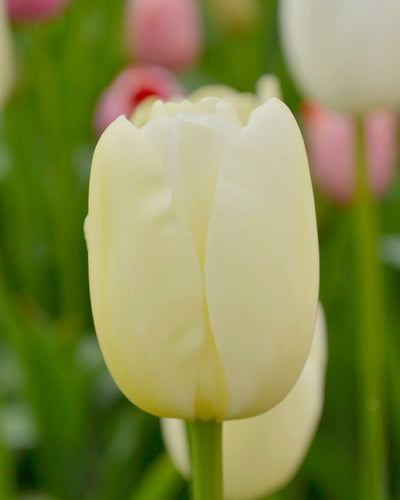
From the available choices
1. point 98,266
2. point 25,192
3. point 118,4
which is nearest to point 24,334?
point 25,192

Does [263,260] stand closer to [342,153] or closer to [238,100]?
[238,100]

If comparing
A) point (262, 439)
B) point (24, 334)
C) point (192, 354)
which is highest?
point (192, 354)

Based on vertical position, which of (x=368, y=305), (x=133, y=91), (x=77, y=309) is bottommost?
(x=77, y=309)

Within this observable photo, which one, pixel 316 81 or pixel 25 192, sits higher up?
pixel 316 81

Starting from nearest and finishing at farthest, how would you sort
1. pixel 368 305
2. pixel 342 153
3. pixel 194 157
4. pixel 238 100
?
pixel 194 157, pixel 238 100, pixel 368 305, pixel 342 153

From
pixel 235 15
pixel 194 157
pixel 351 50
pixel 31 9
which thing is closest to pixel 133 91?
pixel 351 50

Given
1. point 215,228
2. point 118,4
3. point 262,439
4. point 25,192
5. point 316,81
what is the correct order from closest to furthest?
1. point 215,228
2. point 262,439
3. point 316,81
4. point 25,192
5. point 118,4

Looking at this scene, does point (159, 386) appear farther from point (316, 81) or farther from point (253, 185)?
point (316, 81)
